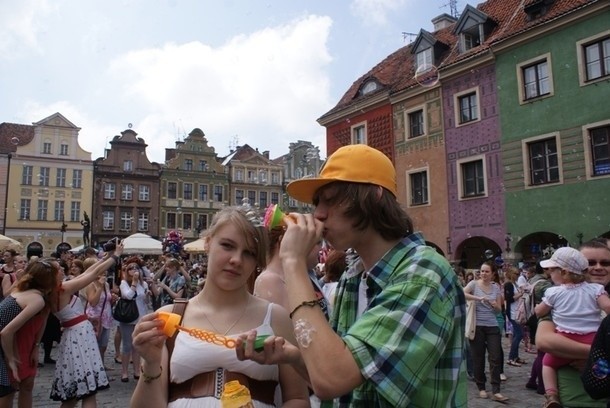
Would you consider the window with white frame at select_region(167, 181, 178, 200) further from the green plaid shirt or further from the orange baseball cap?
the green plaid shirt

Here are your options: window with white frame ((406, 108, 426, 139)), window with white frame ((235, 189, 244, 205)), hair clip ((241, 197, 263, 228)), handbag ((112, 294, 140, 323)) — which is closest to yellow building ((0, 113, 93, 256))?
window with white frame ((235, 189, 244, 205))

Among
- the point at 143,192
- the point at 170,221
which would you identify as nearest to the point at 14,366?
the point at 170,221

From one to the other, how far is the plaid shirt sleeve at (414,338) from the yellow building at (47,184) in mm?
47406

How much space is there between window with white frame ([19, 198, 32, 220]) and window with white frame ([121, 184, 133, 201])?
824 centimetres

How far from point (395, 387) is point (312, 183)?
0.79 metres

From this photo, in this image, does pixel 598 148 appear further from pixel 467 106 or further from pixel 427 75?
pixel 427 75

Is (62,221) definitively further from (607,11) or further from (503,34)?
(607,11)

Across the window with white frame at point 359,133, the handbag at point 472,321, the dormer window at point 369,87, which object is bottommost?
the handbag at point 472,321

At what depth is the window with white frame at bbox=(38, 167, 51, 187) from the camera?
45.0 metres

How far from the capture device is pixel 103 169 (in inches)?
1837

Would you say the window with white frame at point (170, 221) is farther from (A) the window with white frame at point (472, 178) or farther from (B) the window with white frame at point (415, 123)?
(A) the window with white frame at point (472, 178)

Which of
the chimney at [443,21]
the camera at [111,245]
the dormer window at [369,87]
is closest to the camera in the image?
the camera at [111,245]

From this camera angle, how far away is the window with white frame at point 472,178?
19.5m

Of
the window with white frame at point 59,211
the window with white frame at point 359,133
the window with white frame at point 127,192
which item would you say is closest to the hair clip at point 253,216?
the window with white frame at point 359,133
